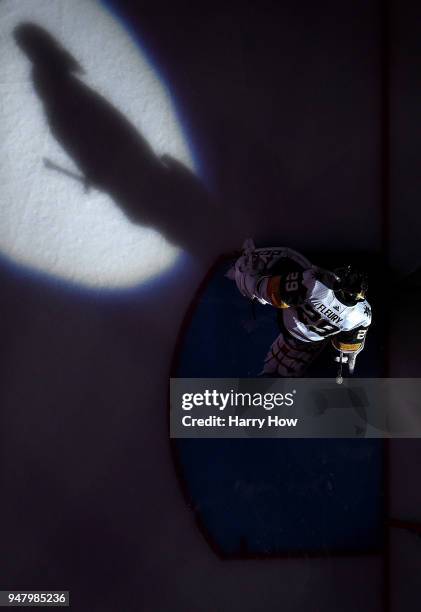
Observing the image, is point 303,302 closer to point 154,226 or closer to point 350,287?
point 350,287

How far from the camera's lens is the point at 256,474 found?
3652 mm

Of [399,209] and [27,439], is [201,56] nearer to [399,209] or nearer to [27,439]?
[399,209]

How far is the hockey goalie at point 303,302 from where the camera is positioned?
2812mm

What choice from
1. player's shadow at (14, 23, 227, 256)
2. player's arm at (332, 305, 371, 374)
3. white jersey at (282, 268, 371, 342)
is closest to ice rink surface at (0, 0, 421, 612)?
player's shadow at (14, 23, 227, 256)

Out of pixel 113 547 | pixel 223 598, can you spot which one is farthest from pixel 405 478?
pixel 113 547

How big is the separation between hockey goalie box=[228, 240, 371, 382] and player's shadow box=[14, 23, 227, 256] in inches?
16.6

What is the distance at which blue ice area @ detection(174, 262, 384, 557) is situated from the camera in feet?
12.0

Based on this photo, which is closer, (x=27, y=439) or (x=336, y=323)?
(x=336, y=323)

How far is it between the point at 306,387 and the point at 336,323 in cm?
87

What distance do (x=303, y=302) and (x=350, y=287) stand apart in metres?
0.29

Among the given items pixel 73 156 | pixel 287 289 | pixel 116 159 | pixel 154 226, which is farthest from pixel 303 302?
pixel 73 156

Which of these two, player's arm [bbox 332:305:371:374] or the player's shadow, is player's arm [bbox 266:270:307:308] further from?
the player's shadow

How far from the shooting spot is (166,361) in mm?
3656

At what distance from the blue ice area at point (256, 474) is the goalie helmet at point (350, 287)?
93 cm
